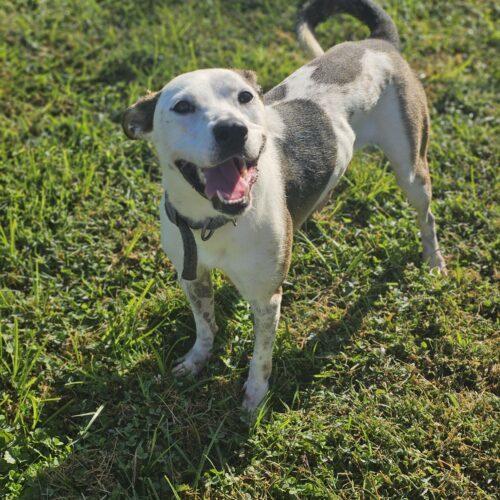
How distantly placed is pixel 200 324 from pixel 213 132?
1.40 meters

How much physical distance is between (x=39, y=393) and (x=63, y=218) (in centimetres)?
139

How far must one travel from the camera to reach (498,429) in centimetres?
348

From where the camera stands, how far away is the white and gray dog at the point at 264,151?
2.82m

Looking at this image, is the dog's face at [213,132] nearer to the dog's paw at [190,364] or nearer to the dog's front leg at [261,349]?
the dog's front leg at [261,349]

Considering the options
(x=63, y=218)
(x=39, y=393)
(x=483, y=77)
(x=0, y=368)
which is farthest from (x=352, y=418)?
(x=483, y=77)

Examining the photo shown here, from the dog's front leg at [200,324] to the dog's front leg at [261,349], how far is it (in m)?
0.34

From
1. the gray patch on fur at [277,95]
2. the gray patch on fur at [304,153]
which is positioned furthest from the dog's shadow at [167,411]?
the gray patch on fur at [277,95]

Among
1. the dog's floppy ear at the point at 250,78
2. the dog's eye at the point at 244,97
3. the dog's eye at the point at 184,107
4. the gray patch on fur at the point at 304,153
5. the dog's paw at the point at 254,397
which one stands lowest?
the dog's paw at the point at 254,397

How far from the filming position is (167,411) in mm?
3576

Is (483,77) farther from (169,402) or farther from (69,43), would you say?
(169,402)

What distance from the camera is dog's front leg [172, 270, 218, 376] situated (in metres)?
3.61

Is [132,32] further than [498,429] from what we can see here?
Yes

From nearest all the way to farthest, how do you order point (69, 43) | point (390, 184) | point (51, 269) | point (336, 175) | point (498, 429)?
point (498, 429) < point (336, 175) < point (51, 269) < point (390, 184) < point (69, 43)

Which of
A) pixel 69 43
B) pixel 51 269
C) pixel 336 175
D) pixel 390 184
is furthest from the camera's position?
pixel 69 43
